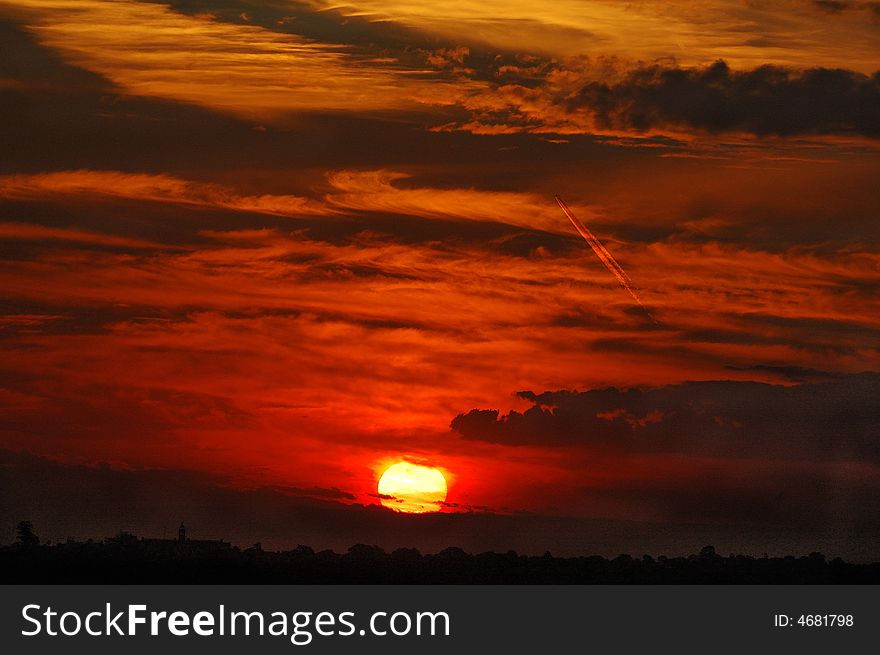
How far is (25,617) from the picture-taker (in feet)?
278

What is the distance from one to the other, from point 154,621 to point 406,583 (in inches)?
1497

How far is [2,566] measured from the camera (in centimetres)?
11869

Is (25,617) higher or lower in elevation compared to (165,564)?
lower

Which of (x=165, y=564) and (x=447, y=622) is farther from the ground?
(x=165, y=564)

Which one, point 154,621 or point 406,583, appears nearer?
point 154,621

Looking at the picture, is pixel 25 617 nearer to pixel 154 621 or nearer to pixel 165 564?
pixel 154 621

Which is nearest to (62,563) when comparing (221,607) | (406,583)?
(406,583)

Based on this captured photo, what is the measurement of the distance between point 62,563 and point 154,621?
37.0 meters

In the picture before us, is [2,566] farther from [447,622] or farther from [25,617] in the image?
[447,622]

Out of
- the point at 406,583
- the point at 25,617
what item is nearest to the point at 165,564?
the point at 406,583

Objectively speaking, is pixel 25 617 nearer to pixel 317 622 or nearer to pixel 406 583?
pixel 317 622

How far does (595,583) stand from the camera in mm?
125250

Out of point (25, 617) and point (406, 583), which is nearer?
point (25, 617)

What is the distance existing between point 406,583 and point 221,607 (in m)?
34.0
